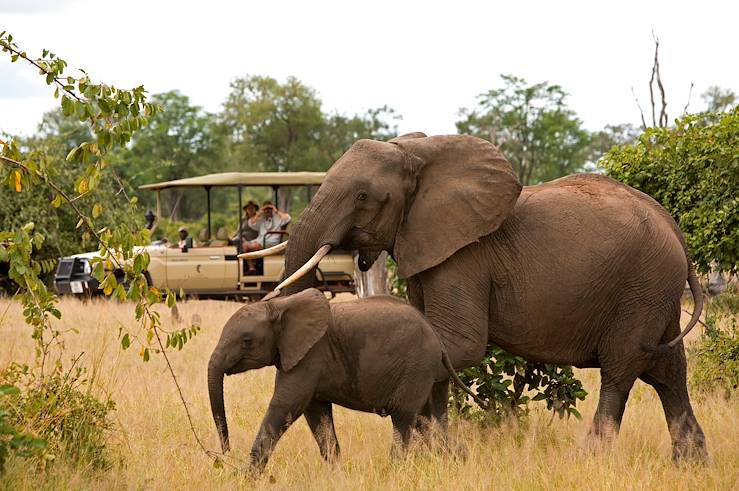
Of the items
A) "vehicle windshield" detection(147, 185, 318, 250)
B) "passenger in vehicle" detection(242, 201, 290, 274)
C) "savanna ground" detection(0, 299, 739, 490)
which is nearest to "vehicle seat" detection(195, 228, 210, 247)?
"vehicle windshield" detection(147, 185, 318, 250)

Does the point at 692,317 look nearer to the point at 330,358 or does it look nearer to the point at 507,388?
the point at 507,388

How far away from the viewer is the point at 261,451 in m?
6.15

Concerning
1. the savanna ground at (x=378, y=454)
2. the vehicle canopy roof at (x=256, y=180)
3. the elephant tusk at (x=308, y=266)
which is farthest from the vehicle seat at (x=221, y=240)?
the elephant tusk at (x=308, y=266)

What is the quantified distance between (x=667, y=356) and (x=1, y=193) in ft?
60.0

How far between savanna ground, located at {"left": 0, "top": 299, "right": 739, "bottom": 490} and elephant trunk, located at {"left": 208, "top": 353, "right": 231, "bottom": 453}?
0.19 metres

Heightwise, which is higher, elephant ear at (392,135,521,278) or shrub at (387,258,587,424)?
elephant ear at (392,135,521,278)

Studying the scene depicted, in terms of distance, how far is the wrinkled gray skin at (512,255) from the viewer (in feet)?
21.1

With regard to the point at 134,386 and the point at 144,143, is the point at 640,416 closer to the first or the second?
the point at 134,386

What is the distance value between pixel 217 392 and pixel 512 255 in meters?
1.90

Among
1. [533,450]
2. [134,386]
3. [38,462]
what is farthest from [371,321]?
[134,386]

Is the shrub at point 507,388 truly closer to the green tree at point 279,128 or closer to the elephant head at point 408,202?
the elephant head at point 408,202

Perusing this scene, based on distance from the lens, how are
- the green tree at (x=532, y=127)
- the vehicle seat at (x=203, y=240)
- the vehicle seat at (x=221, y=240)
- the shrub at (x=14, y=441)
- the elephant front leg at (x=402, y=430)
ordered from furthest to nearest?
1. the green tree at (x=532, y=127)
2. the vehicle seat at (x=203, y=240)
3. the vehicle seat at (x=221, y=240)
4. the elephant front leg at (x=402, y=430)
5. the shrub at (x=14, y=441)

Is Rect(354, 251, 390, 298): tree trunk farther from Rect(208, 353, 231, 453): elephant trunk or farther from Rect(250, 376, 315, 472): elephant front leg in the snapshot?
Rect(250, 376, 315, 472): elephant front leg

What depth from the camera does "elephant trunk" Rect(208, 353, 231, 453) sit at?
6.13 m
